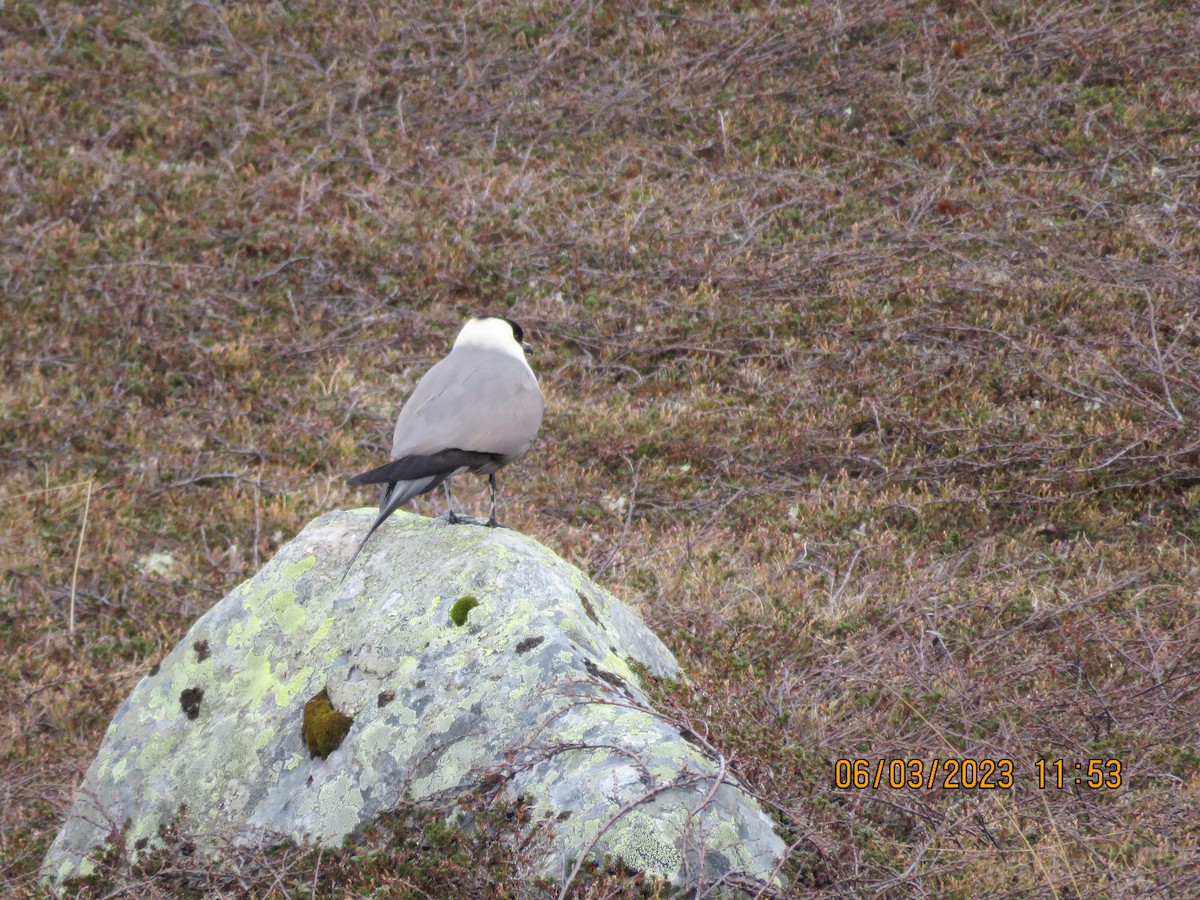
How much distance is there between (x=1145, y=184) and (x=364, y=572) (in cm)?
1022

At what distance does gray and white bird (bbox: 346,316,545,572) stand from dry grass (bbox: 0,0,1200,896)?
1.32 m

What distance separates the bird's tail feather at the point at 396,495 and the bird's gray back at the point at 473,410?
13cm

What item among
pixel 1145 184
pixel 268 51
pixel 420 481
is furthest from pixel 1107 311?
pixel 268 51

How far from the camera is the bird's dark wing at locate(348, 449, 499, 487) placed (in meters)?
4.87

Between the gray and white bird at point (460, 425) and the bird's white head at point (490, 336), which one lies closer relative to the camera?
the gray and white bird at point (460, 425)

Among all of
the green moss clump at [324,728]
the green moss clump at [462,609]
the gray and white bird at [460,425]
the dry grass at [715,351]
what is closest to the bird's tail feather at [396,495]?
the gray and white bird at [460,425]

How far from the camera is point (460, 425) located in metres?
5.29

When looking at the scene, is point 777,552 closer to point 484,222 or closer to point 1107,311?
point 1107,311

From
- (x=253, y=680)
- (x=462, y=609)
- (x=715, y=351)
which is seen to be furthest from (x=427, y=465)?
(x=715, y=351)

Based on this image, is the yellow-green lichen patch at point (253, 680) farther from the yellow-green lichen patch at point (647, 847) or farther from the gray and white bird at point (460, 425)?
the yellow-green lichen patch at point (647, 847)

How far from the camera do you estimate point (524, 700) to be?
4.27 m

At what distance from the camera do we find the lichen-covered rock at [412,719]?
12.5 ft

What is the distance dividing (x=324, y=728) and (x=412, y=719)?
375 mm

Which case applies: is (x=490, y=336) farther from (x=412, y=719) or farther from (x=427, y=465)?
(x=412, y=719)
